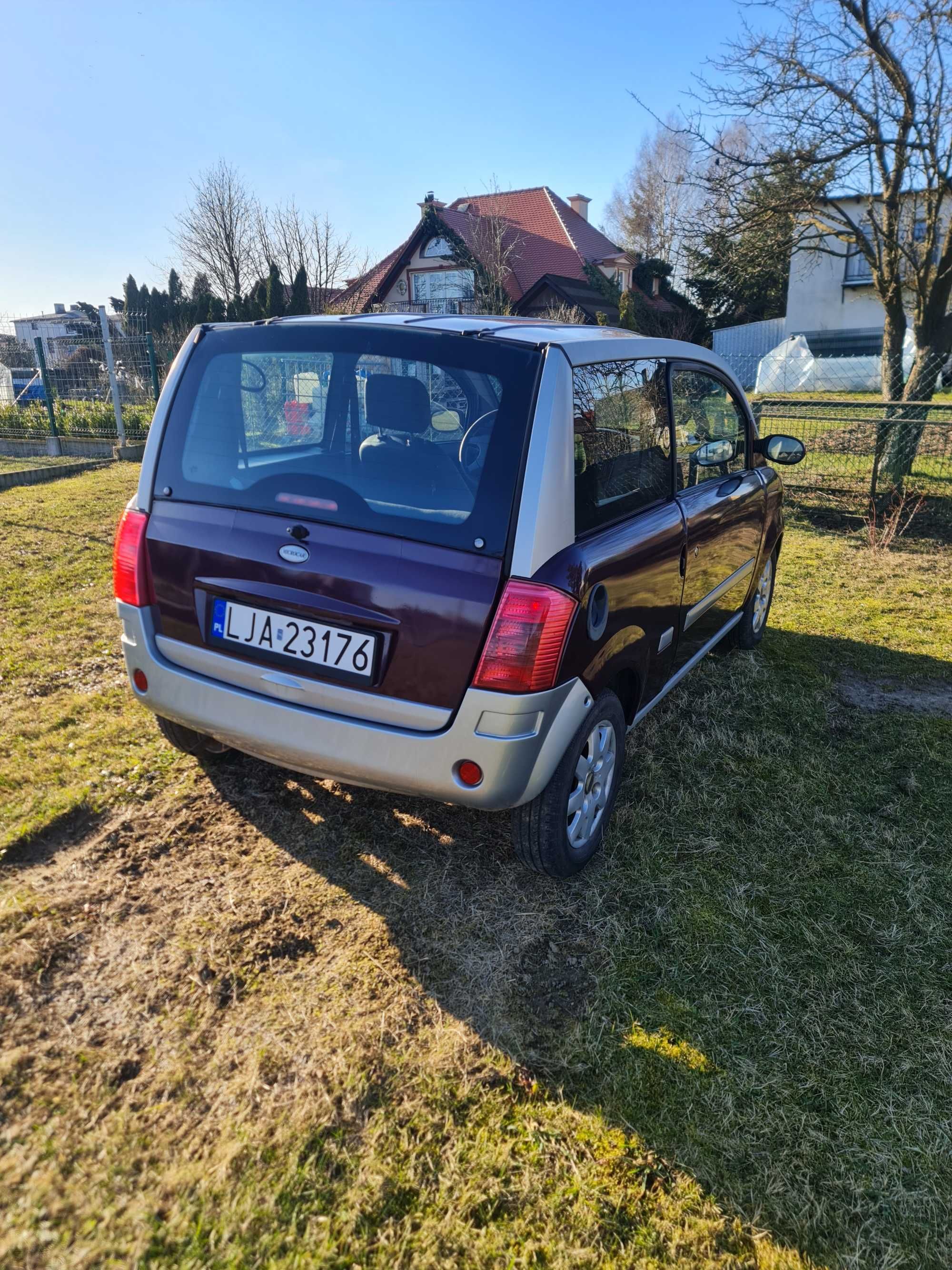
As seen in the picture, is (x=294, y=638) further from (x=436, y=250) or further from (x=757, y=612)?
(x=436, y=250)

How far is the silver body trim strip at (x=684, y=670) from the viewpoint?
3465 millimetres

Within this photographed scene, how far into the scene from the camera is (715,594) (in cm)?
427

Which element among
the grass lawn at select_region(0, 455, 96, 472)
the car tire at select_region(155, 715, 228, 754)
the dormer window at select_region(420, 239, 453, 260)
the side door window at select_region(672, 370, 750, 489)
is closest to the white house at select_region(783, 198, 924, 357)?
the dormer window at select_region(420, 239, 453, 260)

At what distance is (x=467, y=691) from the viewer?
7.95ft

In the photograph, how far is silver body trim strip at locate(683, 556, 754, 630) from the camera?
3.86 meters

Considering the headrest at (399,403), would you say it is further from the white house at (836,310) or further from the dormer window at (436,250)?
the white house at (836,310)

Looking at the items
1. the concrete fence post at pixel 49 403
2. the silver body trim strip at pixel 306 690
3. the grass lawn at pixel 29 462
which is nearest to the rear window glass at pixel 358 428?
the silver body trim strip at pixel 306 690

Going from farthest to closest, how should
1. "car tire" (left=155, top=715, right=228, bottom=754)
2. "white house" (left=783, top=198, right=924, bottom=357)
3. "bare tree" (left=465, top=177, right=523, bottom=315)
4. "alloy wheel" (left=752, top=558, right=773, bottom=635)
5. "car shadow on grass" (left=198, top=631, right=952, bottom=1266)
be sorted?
"white house" (left=783, top=198, right=924, bottom=357), "bare tree" (left=465, top=177, right=523, bottom=315), "alloy wheel" (left=752, top=558, right=773, bottom=635), "car tire" (left=155, top=715, right=228, bottom=754), "car shadow on grass" (left=198, top=631, right=952, bottom=1266)

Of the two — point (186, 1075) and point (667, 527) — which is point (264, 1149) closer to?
point (186, 1075)

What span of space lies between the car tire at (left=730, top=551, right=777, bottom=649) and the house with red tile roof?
25.2 meters

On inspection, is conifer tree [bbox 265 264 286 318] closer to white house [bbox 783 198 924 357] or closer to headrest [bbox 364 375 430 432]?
white house [bbox 783 198 924 357]

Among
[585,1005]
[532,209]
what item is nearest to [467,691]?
[585,1005]

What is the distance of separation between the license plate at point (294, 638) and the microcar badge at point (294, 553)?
0.18 m

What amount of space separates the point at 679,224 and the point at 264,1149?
44.7ft
